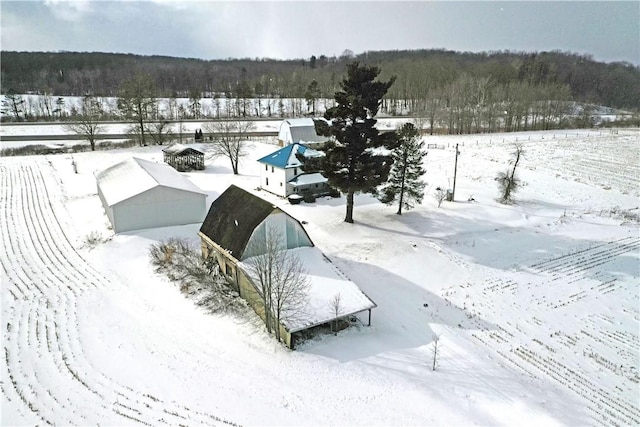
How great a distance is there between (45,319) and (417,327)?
14.6 metres

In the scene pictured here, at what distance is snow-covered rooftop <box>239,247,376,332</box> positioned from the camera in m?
15.0

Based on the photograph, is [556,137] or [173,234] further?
[556,137]

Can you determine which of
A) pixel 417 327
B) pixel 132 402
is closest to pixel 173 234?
pixel 132 402

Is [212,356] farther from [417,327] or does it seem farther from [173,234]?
[173,234]

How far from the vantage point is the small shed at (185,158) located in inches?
1634

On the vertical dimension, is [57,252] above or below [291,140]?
below

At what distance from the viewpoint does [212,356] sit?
14.2 m

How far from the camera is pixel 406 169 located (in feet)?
89.7

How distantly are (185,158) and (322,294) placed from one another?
3017 cm

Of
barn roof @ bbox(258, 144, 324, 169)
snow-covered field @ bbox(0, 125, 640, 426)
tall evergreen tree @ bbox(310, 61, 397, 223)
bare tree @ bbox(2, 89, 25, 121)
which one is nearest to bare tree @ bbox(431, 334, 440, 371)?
snow-covered field @ bbox(0, 125, 640, 426)

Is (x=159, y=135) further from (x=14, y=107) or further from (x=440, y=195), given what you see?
(x=14, y=107)

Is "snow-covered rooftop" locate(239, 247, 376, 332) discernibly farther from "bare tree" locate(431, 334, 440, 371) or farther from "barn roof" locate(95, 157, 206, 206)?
"barn roof" locate(95, 157, 206, 206)

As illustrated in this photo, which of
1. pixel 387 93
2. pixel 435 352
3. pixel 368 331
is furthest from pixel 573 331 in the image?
pixel 387 93

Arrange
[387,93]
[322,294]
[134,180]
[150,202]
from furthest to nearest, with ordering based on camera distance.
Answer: [387,93], [134,180], [150,202], [322,294]
